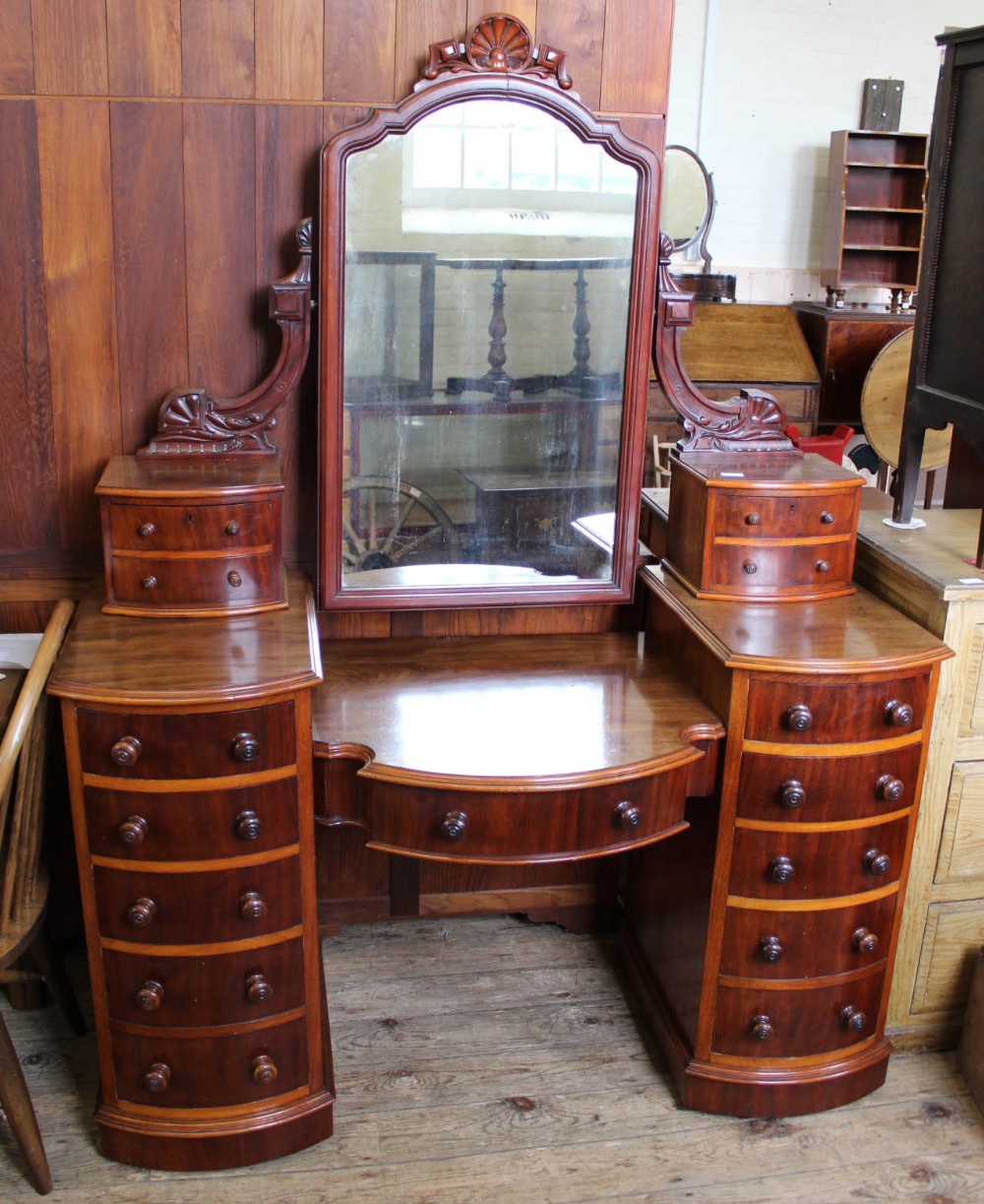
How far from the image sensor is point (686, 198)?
653cm

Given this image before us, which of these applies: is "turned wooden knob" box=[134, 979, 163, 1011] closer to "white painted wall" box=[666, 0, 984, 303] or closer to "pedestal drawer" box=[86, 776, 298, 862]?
"pedestal drawer" box=[86, 776, 298, 862]

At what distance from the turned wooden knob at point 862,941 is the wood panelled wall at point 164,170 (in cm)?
151

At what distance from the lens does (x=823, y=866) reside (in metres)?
2.35

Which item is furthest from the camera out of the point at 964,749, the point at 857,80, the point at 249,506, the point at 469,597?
the point at 857,80

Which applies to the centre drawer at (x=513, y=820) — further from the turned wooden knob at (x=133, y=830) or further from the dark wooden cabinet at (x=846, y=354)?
the dark wooden cabinet at (x=846, y=354)

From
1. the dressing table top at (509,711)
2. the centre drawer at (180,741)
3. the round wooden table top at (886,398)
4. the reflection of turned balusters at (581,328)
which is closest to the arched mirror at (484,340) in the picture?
the reflection of turned balusters at (581,328)

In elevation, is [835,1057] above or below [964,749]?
below

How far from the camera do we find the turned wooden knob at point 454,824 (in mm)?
2125

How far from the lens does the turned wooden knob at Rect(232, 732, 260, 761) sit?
207 cm

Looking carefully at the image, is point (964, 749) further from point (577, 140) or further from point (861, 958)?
point (577, 140)

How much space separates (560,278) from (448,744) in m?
1.00

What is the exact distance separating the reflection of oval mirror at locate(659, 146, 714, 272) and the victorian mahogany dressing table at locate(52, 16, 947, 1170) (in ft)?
13.6

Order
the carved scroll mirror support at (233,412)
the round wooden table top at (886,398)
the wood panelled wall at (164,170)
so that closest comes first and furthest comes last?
the wood panelled wall at (164,170) → the carved scroll mirror support at (233,412) → the round wooden table top at (886,398)

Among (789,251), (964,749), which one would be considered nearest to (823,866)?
(964,749)
